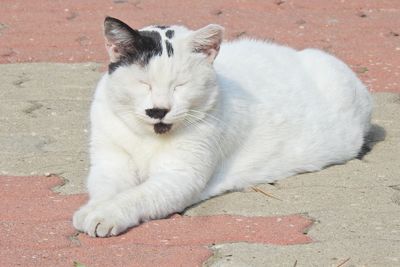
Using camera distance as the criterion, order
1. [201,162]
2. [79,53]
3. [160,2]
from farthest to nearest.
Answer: [160,2], [79,53], [201,162]

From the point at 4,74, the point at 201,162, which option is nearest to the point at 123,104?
the point at 201,162

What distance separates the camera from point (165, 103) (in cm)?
459

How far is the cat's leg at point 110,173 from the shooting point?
15.9 feet

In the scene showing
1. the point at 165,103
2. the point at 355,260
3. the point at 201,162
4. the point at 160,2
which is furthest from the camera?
the point at 160,2

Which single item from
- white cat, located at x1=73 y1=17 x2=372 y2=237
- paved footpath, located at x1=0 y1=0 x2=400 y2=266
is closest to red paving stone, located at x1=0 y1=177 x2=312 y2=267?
paved footpath, located at x1=0 y1=0 x2=400 y2=266

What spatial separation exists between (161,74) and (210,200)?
813 mm

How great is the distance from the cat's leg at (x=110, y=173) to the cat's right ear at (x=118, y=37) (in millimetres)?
552

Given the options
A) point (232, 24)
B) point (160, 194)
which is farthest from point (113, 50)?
point (232, 24)

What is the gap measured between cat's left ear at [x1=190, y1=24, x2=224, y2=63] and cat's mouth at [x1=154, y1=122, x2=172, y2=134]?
16.2 inches

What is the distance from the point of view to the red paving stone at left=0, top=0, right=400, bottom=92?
7.99 meters

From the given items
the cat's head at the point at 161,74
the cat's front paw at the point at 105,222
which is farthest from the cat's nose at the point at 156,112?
the cat's front paw at the point at 105,222

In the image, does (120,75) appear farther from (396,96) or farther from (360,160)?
(396,96)

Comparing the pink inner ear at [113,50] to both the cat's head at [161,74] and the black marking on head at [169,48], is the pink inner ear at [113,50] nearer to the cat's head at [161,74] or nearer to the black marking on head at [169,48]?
the cat's head at [161,74]

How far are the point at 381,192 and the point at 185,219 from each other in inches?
45.7
